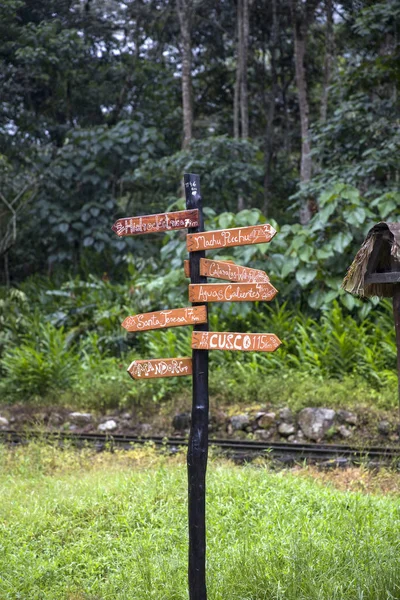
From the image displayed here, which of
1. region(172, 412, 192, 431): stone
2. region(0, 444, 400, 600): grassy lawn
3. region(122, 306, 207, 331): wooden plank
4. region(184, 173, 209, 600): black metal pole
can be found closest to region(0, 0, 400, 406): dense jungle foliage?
region(172, 412, 192, 431): stone

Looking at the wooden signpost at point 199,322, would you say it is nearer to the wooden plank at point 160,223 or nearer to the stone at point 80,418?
the wooden plank at point 160,223

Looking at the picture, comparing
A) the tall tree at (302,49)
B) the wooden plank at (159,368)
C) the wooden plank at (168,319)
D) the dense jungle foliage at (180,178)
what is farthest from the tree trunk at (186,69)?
the wooden plank at (159,368)

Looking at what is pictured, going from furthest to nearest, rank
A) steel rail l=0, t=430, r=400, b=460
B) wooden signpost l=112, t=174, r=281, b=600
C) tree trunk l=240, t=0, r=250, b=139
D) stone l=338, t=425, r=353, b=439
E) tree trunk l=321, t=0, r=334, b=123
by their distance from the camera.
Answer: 1. tree trunk l=240, t=0, r=250, b=139
2. tree trunk l=321, t=0, r=334, b=123
3. stone l=338, t=425, r=353, b=439
4. steel rail l=0, t=430, r=400, b=460
5. wooden signpost l=112, t=174, r=281, b=600

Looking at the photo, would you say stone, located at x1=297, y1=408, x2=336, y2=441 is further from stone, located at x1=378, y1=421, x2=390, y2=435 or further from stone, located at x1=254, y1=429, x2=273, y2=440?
stone, located at x1=378, y1=421, x2=390, y2=435

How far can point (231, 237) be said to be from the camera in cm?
386

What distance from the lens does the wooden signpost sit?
376 cm

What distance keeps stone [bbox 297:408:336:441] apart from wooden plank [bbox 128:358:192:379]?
182 inches

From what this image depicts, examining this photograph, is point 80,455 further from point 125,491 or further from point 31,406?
point 31,406

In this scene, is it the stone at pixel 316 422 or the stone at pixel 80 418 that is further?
the stone at pixel 80 418

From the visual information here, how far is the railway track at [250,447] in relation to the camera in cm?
719

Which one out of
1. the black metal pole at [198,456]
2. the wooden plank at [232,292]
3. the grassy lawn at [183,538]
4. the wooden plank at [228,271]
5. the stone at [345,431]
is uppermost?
the wooden plank at [228,271]

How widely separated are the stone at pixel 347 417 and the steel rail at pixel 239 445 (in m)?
0.55

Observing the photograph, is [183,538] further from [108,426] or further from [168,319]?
[108,426]

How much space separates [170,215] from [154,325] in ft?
2.13
